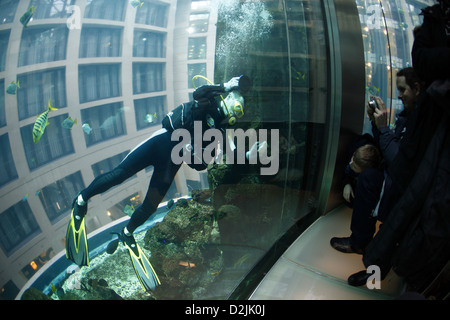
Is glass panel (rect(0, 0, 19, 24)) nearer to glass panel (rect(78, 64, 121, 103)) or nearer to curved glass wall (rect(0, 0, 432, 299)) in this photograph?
curved glass wall (rect(0, 0, 432, 299))

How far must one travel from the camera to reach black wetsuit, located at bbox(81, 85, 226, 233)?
121 cm

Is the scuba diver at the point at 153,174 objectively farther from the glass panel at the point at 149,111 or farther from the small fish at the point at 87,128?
the small fish at the point at 87,128

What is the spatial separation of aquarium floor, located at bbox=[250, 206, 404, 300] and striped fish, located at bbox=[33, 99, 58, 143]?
1528mm

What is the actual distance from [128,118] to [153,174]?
31 cm

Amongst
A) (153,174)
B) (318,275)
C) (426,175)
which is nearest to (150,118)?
(153,174)

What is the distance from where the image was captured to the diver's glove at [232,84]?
4.69ft

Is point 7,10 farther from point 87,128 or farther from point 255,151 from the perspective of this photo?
point 255,151

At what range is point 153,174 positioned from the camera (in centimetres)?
130

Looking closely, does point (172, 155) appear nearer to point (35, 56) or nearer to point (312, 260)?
point (35, 56)

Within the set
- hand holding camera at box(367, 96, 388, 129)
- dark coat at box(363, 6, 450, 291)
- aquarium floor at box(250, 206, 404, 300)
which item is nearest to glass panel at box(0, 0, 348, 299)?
aquarium floor at box(250, 206, 404, 300)

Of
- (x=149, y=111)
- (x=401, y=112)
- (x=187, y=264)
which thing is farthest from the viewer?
(x=401, y=112)

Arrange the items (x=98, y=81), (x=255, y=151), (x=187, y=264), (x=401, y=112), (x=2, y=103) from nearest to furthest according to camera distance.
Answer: (x=2, y=103)
(x=98, y=81)
(x=187, y=264)
(x=401, y=112)
(x=255, y=151)

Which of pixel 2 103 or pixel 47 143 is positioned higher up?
pixel 2 103

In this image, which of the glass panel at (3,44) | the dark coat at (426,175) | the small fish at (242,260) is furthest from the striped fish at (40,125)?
the dark coat at (426,175)
